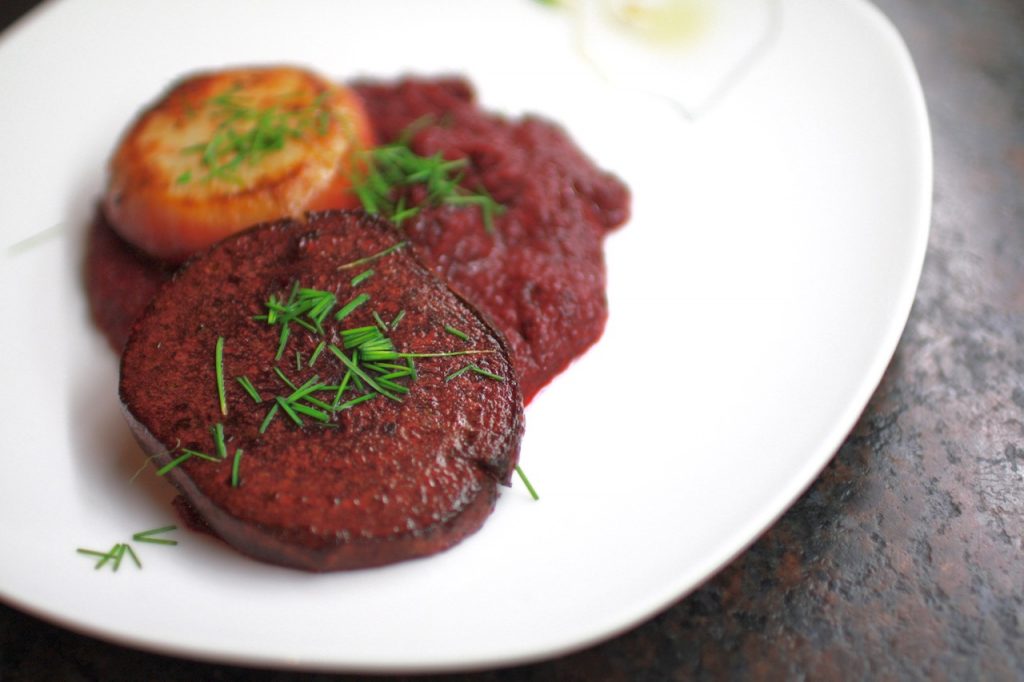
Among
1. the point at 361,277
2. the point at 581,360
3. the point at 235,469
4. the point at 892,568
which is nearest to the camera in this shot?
the point at 235,469

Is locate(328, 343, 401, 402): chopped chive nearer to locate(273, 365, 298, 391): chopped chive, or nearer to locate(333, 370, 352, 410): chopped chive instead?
locate(333, 370, 352, 410): chopped chive

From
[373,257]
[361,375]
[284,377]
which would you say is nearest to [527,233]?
[373,257]

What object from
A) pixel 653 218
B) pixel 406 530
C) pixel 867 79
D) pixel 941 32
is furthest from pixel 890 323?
pixel 941 32

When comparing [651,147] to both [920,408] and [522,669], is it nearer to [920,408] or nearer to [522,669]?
[920,408]

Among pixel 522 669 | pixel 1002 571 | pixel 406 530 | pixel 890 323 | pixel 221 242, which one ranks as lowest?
pixel 1002 571

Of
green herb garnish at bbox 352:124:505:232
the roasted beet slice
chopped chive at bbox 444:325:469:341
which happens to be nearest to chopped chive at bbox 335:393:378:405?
the roasted beet slice

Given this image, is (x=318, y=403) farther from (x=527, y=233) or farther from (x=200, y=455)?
(x=527, y=233)
